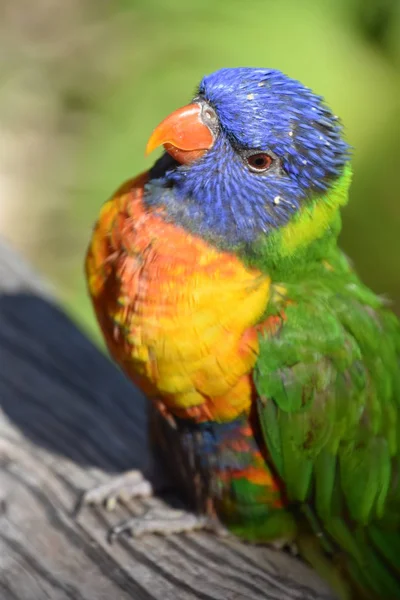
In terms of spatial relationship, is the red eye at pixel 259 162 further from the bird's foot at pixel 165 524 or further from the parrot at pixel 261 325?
the bird's foot at pixel 165 524

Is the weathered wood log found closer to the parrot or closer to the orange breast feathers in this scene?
the parrot

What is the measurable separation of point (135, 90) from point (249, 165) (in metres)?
3.13

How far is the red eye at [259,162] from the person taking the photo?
1.70 meters

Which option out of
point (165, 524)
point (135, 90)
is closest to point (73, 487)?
point (165, 524)

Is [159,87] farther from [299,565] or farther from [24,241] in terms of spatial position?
[299,565]

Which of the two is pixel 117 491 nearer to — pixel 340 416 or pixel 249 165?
pixel 340 416

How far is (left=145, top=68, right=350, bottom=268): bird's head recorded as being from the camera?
1664 mm

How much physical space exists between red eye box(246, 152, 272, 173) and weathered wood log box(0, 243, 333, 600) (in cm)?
97

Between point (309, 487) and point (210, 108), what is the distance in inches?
39.4

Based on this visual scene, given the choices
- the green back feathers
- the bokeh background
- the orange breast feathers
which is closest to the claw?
the orange breast feathers

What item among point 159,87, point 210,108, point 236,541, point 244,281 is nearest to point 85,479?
point 236,541

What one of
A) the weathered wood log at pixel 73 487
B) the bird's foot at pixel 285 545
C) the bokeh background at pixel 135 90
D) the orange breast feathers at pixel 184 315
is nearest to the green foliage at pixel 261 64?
the bokeh background at pixel 135 90

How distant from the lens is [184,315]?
1.64 meters

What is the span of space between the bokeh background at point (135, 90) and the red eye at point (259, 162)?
7.16ft
